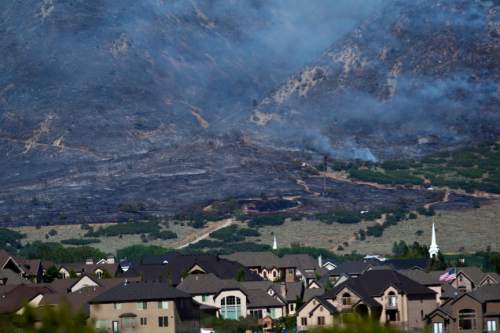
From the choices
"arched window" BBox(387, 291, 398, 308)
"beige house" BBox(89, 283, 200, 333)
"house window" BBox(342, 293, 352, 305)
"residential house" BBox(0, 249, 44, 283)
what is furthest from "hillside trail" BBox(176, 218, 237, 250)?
"beige house" BBox(89, 283, 200, 333)

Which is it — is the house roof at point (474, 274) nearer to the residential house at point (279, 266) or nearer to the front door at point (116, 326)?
the residential house at point (279, 266)

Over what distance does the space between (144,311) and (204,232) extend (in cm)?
9975

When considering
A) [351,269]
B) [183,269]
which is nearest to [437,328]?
[183,269]

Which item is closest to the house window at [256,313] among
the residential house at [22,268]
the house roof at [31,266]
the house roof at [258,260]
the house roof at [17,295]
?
the house roof at [17,295]

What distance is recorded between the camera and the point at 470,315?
7925 centimetres

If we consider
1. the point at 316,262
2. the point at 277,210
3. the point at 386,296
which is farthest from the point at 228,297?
the point at 277,210

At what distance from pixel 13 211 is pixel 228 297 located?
10579 centimetres

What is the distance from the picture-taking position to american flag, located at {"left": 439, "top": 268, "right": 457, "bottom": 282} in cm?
10006

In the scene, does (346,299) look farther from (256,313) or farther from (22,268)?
(22,268)

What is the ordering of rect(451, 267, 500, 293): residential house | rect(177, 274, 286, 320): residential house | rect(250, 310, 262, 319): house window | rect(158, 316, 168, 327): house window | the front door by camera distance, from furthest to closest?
rect(451, 267, 500, 293): residential house
rect(177, 274, 286, 320): residential house
rect(250, 310, 262, 319): house window
rect(158, 316, 168, 327): house window
the front door

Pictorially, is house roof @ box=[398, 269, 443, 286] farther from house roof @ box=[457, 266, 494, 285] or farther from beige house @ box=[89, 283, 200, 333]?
beige house @ box=[89, 283, 200, 333]

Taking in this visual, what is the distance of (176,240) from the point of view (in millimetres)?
171875

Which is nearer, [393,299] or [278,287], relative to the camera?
[393,299]

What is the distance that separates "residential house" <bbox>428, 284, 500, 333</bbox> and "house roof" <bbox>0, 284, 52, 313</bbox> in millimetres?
19185
